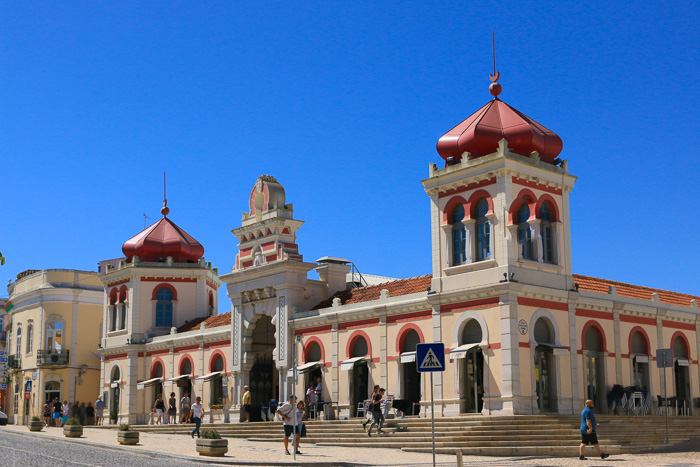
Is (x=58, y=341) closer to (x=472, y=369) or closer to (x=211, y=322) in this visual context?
(x=211, y=322)

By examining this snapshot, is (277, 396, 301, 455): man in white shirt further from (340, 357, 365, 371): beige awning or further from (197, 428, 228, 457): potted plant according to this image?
(340, 357, 365, 371): beige awning

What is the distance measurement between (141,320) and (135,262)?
3103 mm

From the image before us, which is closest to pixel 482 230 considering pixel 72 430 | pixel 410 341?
pixel 410 341

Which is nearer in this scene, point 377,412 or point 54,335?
point 377,412

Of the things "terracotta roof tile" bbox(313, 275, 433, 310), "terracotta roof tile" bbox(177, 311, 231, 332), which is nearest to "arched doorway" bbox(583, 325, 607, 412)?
"terracotta roof tile" bbox(313, 275, 433, 310)

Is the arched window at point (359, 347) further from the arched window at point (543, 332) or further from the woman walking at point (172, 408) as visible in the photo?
the woman walking at point (172, 408)

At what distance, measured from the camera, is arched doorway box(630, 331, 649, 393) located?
3222cm

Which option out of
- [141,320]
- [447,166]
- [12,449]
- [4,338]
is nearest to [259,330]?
[141,320]

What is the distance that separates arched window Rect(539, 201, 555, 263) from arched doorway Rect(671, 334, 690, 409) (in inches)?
338

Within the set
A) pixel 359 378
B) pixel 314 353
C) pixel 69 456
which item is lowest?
pixel 69 456

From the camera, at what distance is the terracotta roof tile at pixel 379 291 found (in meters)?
32.8

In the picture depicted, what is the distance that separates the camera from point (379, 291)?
3425 cm

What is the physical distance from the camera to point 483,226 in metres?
29.0

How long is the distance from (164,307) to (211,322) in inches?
172
